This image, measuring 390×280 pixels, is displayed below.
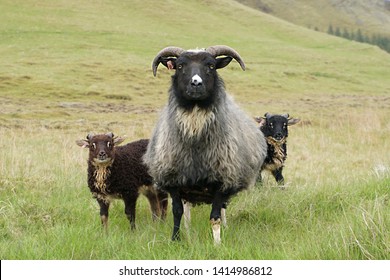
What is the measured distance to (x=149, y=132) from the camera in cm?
1922

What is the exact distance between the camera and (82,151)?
41.9ft

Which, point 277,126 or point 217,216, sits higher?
point 277,126

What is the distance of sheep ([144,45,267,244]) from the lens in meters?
6.34

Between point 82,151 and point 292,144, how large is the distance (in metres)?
7.21

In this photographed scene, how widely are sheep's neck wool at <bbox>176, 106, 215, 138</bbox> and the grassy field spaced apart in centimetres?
137

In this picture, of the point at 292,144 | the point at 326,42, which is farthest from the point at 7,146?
the point at 326,42

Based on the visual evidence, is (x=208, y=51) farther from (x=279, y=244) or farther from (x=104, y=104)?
(x=104, y=104)

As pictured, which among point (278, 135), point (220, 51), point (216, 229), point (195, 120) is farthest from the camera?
point (278, 135)

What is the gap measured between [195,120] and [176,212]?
4.26 feet

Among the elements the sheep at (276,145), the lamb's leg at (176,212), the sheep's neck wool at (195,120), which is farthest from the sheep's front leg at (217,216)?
the sheep at (276,145)

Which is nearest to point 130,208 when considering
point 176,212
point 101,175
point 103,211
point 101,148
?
point 103,211

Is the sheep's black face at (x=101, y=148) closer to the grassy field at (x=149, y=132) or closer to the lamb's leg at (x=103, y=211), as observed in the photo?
the lamb's leg at (x=103, y=211)

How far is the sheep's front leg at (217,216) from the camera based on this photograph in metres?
5.92

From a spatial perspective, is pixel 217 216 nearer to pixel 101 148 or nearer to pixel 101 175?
pixel 101 175
